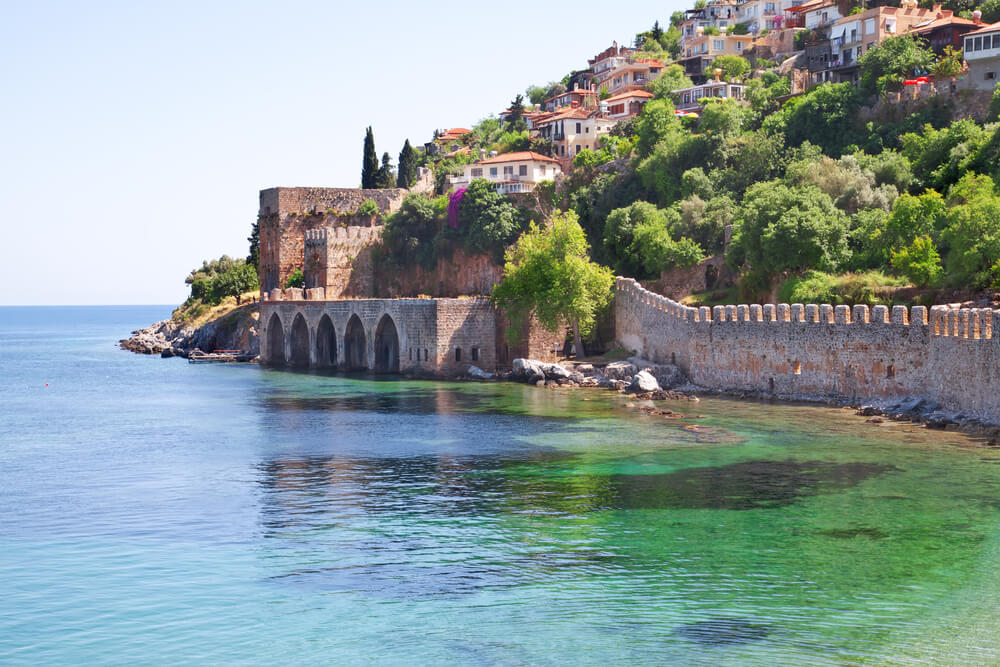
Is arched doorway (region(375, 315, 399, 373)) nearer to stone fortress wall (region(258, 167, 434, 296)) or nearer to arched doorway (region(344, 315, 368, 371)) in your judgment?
arched doorway (region(344, 315, 368, 371))

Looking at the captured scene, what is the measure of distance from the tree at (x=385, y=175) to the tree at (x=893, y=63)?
117 ft

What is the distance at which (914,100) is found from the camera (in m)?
49.1

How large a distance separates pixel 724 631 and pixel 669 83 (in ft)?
208

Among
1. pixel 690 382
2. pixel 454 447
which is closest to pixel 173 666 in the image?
pixel 454 447

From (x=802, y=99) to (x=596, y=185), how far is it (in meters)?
11.1

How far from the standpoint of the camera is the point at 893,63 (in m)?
51.7

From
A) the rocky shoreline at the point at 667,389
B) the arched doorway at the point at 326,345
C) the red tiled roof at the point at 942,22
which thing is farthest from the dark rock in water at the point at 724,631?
the red tiled roof at the point at 942,22

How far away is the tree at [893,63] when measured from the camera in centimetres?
5100

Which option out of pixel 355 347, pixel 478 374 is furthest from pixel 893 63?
pixel 355 347

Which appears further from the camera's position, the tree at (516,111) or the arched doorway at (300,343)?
the tree at (516,111)

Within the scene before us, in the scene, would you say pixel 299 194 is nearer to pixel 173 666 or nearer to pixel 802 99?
pixel 802 99

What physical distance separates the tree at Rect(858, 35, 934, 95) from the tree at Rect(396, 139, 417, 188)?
1471 inches

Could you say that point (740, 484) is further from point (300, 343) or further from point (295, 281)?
point (295, 281)

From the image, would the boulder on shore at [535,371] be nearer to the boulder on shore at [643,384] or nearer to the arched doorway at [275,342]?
the boulder on shore at [643,384]
